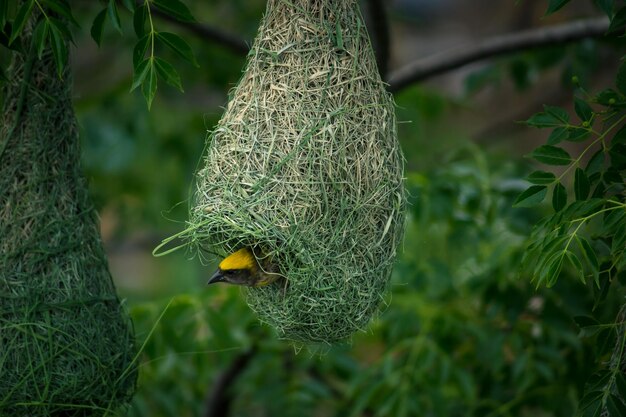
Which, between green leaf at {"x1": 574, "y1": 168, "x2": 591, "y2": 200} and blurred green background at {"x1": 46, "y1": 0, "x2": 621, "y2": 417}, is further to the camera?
blurred green background at {"x1": 46, "y1": 0, "x2": 621, "y2": 417}

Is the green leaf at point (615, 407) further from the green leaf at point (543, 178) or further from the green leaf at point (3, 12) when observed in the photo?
the green leaf at point (3, 12)

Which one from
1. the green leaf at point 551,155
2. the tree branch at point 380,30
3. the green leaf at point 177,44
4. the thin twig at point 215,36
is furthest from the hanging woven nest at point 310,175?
the thin twig at point 215,36

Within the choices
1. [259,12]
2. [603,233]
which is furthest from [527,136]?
[603,233]

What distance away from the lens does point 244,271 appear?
2.09 m

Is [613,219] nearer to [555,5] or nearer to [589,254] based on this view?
[589,254]

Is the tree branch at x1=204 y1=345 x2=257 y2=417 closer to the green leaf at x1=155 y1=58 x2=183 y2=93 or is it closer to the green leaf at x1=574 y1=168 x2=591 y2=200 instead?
the green leaf at x1=155 y1=58 x2=183 y2=93

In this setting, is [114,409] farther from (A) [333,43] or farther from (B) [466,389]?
(B) [466,389]

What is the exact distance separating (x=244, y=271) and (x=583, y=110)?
0.98m

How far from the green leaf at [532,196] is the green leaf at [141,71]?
1042mm

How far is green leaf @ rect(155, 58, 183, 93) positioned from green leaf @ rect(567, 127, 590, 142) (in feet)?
3.42

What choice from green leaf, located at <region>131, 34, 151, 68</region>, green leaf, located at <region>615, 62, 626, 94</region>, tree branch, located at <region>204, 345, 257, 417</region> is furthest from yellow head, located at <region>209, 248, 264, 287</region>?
tree branch, located at <region>204, 345, 257, 417</region>

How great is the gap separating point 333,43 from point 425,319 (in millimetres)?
1950

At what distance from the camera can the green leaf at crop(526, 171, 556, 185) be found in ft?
7.04

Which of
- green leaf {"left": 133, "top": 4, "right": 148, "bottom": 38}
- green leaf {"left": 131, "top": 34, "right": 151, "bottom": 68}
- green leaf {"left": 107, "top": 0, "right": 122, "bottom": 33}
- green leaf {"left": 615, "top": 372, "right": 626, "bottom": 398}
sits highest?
green leaf {"left": 107, "top": 0, "right": 122, "bottom": 33}
